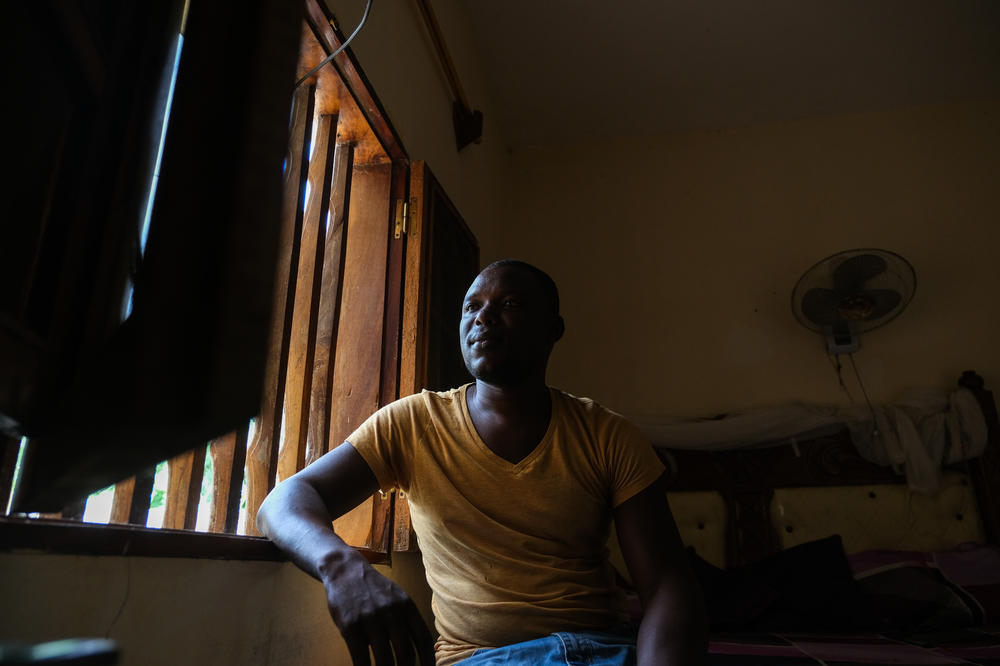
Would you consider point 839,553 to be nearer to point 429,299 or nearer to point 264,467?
point 429,299

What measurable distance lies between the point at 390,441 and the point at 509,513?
30 cm

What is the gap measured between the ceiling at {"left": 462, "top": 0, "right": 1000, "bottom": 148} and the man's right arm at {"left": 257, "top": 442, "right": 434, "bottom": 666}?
271cm

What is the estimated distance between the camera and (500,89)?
3.81 meters

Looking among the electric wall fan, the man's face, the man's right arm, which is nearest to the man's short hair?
the man's face

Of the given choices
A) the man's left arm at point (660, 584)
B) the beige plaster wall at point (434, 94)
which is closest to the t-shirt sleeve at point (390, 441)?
the man's left arm at point (660, 584)

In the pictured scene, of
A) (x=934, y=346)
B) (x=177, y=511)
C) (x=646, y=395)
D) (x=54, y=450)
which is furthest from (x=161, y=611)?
(x=934, y=346)

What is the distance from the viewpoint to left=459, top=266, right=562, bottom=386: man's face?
145cm

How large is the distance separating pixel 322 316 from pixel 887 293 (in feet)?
8.78

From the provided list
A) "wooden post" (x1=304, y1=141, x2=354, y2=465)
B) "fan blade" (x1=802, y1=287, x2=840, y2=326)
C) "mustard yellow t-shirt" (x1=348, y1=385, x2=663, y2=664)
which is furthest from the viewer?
"fan blade" (x1=802, y1=287, x2=840, y2=326)

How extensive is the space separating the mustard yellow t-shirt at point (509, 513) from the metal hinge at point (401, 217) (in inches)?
33.4

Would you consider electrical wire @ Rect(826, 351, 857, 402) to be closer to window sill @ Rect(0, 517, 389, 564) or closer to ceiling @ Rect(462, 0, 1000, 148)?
ceiling @ Rect(462, 0, 1000, 148)

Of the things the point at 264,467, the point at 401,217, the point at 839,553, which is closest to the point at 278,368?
the point at 264,467

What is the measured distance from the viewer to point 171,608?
100 cm

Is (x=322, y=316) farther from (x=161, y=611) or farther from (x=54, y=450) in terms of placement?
(x=54, y=450)
